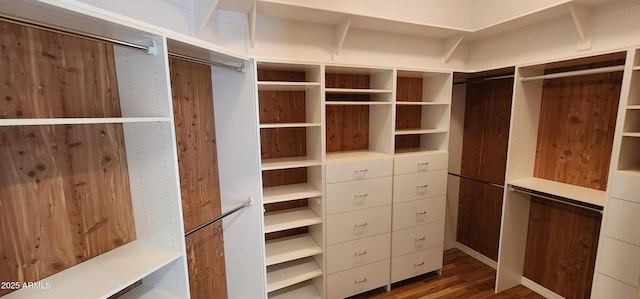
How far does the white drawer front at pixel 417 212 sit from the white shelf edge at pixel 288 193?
81 centimetres

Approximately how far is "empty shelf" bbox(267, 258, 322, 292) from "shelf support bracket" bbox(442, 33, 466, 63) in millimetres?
2428

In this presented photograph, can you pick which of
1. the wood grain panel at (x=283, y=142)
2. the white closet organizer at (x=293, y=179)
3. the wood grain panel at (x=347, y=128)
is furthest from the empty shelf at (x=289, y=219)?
the wood grain panel at (x=347, y=128)

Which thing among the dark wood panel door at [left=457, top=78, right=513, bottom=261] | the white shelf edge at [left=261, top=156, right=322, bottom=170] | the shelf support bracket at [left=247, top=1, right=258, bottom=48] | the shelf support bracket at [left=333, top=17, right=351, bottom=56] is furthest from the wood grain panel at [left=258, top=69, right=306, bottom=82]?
the dark wood panel door at [left=457, top=78, right=513, bottom=261]

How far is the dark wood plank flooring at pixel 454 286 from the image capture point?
2504 mm

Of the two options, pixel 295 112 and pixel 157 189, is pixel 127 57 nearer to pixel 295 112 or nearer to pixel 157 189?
pixel 157 189

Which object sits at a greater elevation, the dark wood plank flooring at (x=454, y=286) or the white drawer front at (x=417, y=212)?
the white drawer front at (x=417, y=212)

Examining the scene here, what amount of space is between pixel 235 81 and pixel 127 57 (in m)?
0.72

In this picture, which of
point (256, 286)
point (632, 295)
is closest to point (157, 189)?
point (256, 286)

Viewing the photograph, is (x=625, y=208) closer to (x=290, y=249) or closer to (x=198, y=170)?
(x=290, y=249)

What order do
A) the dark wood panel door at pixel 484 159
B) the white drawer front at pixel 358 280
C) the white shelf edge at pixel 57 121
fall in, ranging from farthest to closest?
1. the dark wood panel door at pixel 484 159
2. the white drawer front at pixel 358 280
3. the white shelf edge at pixel 57 121

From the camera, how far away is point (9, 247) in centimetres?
96

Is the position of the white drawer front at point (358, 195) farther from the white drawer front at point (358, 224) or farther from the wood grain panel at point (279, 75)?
the wood grain panel at point (279, 75)

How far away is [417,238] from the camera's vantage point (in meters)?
2.58

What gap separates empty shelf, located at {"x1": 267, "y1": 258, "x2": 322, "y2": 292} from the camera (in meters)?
2.11
